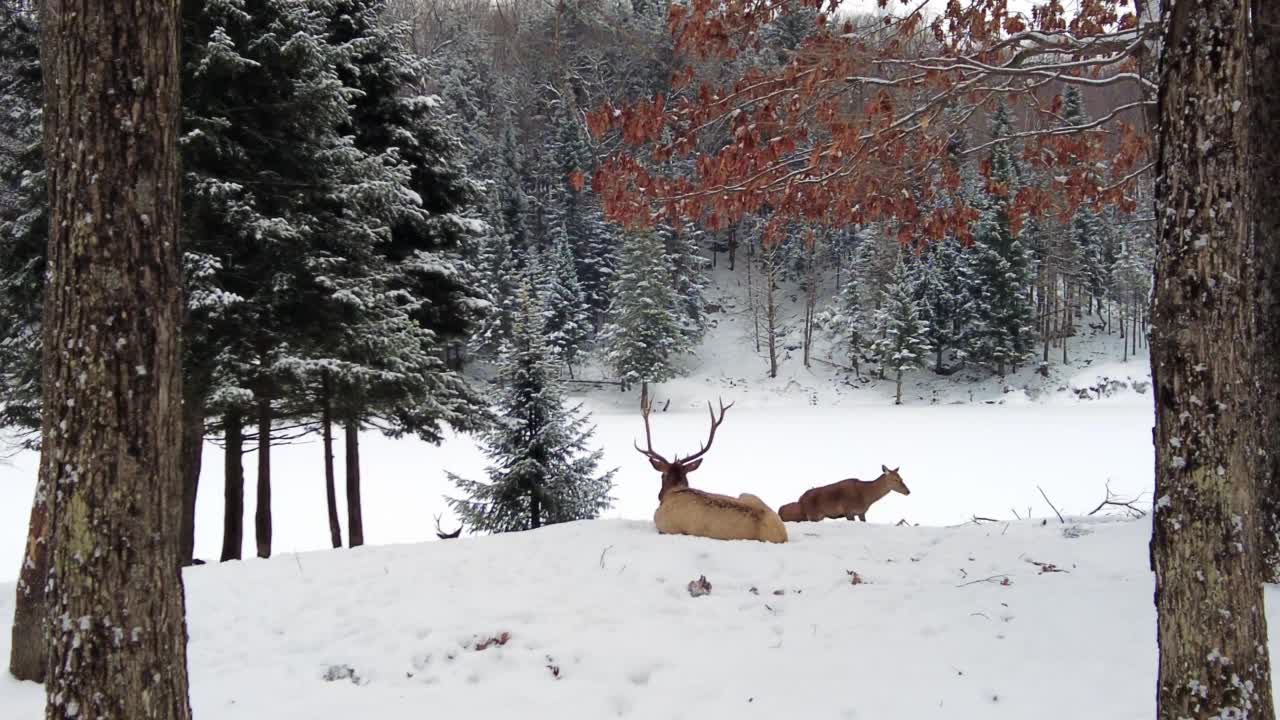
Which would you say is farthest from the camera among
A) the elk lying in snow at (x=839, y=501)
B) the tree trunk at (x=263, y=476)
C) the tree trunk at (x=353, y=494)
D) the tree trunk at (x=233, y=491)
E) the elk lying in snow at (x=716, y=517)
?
the tree trunk at (x=353, y=494)

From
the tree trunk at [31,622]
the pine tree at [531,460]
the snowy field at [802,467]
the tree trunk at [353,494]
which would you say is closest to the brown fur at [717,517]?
the tree trunk at [31,622]

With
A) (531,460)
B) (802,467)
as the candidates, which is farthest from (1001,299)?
(531,460)

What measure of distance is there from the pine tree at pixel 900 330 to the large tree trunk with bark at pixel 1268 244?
4097cm

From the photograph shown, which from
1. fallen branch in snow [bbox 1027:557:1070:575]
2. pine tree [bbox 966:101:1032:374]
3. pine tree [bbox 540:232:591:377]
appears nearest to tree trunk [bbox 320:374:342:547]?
fallen branch in snow [bbox 1027:557:1070:575]

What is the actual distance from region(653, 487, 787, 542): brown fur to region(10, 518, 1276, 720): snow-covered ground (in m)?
0.23

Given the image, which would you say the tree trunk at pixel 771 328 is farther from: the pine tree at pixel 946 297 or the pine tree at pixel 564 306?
the pine tree at pixel 564 306

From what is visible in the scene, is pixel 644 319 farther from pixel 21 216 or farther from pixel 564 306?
pixel 21 216

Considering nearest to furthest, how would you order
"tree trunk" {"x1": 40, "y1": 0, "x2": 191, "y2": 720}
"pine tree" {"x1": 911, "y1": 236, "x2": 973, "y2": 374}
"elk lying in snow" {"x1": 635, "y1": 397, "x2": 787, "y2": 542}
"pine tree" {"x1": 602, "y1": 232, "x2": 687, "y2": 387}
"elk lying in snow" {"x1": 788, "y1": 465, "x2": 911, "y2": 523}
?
"tree trunk" {"x1": 40, "y1": 0, "x2": 191, "y2": 720} → "elk lying in snow" {"x1": 635, "y1": 397, "x2": 787, "y2": 542} → "elk lying in snow" {"x1": 788, "y1": 465, "x2": 911, "y2": 523} → "pine tree" {"x1": 602, "y1": 232, "x2": 687, "y2": 387} → "pine tree" {"x1": 911, "y1": 236, "x2": 973, "y2": 374}

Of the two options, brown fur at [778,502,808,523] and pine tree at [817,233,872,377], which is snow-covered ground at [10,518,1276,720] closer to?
brown fur at [778,502,808,523]

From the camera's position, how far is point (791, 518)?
812cm

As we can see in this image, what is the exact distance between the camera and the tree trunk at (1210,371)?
7.91 feet

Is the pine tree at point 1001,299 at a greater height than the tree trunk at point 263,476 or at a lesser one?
greater

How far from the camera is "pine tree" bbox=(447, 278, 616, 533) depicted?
45.2 ft

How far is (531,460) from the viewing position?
539 inches
